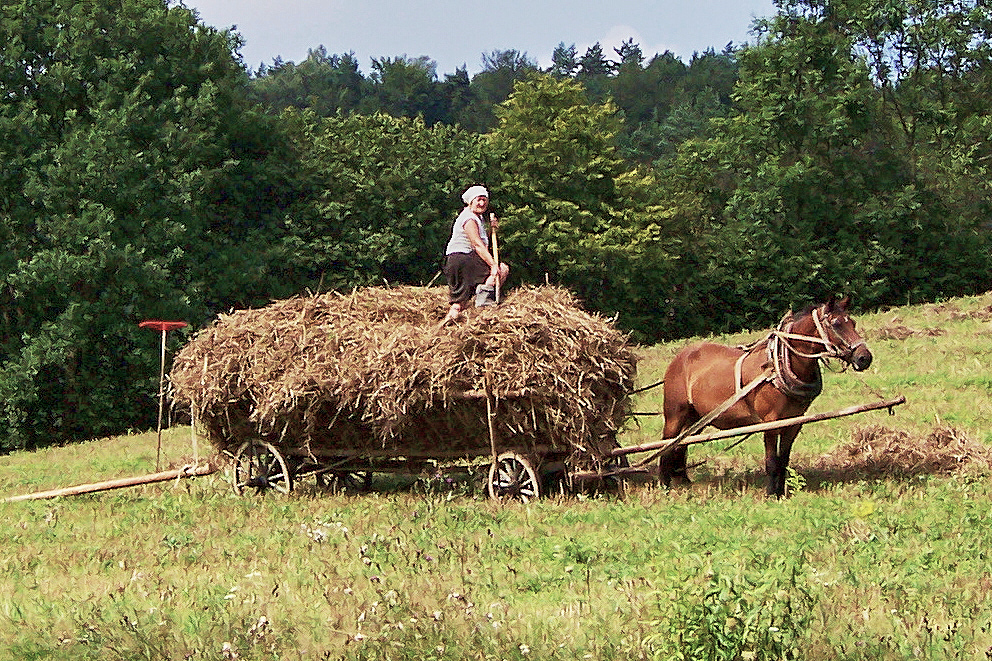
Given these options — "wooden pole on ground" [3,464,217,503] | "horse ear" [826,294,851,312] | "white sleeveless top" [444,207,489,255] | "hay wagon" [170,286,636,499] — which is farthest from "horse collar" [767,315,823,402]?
"wooden pole on ground" [3,464,217,503]

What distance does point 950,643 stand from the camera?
6254mm

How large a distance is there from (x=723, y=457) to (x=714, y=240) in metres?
30.3

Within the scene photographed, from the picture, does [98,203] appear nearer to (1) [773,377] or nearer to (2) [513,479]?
(2) [513,479]

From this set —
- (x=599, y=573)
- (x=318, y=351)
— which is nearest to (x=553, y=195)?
(x=318, y=351)

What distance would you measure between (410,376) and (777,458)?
3.44 metres

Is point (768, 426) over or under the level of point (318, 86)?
under

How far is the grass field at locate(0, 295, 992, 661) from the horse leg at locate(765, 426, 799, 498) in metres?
0.23

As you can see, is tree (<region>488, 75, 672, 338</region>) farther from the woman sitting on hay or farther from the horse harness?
the horse harness

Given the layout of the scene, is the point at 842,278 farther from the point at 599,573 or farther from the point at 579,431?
the point at 599,573

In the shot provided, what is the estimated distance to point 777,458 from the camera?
1174cm

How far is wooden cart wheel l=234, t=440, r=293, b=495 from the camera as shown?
518 inches

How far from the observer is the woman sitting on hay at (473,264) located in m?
12.4

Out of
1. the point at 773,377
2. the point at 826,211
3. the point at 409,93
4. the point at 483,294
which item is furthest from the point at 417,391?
the point at 409,93

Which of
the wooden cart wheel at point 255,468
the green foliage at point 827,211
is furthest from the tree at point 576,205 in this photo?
the wooden cart wheel at point 255,468
